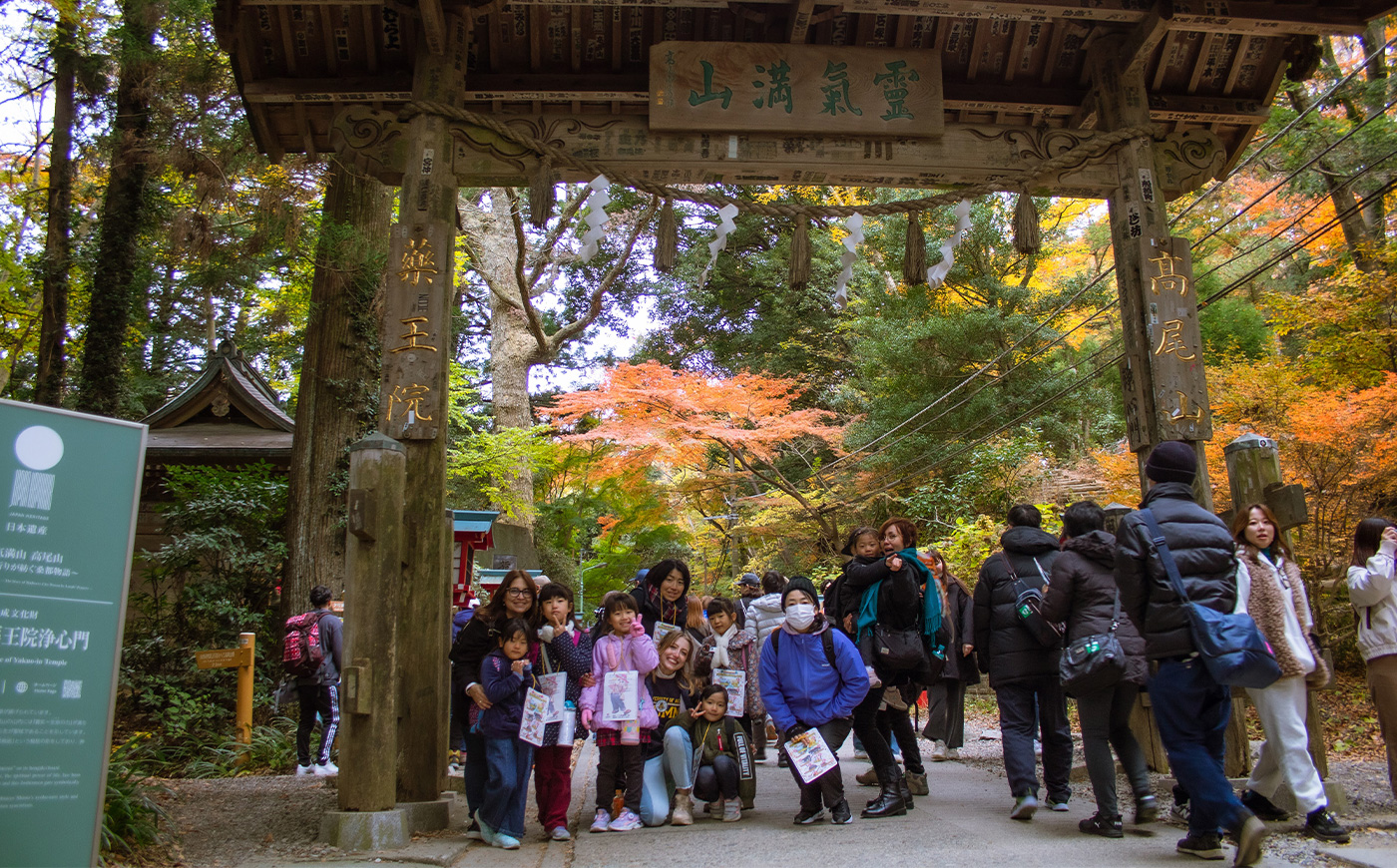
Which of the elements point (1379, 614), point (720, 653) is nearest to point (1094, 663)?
point (1379, 614)

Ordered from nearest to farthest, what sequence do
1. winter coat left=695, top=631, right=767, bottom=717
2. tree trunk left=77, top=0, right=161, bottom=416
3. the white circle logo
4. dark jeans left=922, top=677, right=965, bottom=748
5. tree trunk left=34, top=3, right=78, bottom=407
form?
1. the white circle logo
2. winter coat left=695, top=631, right=767, bottom=717
3. dark jeans left=922, top=677, right=965, bottom=748
4. tree trunk left=77, top=0, right=161, bottom=416
5. tree trunk left=34, top=3, right=78, bottom=407

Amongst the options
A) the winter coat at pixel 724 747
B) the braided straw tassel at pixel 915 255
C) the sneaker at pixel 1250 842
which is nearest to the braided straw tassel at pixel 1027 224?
the braided straw tassel at pixel 915 255

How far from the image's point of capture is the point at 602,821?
561 centimetres

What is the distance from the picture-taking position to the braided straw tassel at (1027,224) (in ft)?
23.6

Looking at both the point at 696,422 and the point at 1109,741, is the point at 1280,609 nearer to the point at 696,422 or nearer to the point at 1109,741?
the point at 1109,741

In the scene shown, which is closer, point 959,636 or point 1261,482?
point 1261,482

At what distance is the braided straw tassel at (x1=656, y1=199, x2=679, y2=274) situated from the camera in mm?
7078

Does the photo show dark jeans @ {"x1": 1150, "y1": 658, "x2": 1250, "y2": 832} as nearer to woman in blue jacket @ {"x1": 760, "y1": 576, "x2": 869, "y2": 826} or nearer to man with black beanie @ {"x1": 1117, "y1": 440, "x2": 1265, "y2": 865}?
man with black beanie @ {"x1": 1117, "y1": 440, "x2": 1265, "y2": 865}

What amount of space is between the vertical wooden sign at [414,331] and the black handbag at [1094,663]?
4055mm

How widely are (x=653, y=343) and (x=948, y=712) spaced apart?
17.2 meters

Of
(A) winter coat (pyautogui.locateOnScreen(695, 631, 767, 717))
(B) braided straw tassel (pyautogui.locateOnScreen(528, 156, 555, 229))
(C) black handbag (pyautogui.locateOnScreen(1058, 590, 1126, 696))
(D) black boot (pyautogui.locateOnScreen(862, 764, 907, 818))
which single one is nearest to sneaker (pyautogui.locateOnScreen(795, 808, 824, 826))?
(D) black boot (pyautogui.locateOnScreen(862, 764, 907, 818))

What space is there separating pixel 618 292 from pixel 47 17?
47.2 ft

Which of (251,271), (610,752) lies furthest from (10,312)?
(610,752)

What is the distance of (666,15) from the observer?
7.12 m
